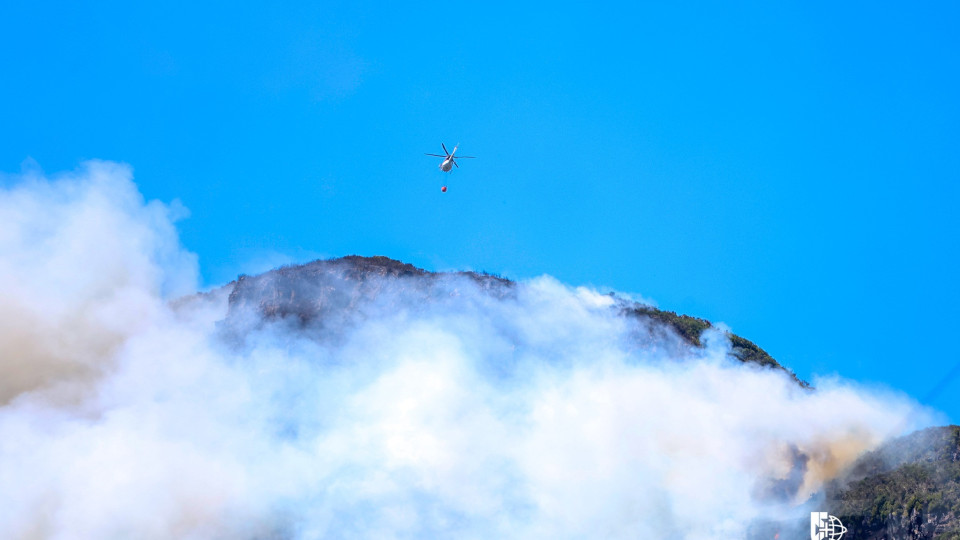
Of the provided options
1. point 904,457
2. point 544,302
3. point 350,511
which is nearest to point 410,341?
point 544,302

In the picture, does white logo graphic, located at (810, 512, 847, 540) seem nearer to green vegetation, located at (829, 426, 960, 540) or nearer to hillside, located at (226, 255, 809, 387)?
green vegetation, located at (829, 426, 960, 540)

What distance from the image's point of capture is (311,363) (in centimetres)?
11938

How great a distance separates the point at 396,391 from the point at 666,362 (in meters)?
35.7

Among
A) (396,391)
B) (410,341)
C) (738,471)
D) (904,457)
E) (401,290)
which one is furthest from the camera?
(401,290)

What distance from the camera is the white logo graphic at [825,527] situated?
8575 cm

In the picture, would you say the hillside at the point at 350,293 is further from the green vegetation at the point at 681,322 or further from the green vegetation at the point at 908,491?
the green vegetation at the point at 908,491

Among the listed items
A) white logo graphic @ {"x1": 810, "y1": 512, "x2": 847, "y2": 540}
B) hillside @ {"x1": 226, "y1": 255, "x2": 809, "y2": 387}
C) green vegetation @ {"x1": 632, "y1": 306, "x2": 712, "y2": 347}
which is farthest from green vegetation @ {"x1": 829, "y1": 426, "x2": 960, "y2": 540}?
green vegetation @ {"x1": 632, "y1": 306, "x2": 712, "y2": 347}

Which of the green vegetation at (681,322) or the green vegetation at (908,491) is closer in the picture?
the green vegetation at (908,491)

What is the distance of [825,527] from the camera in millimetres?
86625

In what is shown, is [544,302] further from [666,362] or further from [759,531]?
[759,531]

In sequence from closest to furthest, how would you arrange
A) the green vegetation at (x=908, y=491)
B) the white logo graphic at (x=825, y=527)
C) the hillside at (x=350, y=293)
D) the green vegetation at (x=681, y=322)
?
the green vegetation at (x=908, y=491) → the white logo graphic at (x=825, y=527) → the hillside at (x=350, y=293) → the green vegetation at (x=681, y=322)

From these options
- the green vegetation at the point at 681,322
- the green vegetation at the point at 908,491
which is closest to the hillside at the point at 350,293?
the green vegetation at the point at 681,322

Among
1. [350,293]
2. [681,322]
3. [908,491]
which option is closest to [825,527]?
[908,491]

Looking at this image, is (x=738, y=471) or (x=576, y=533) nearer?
(x=576, y=533)
